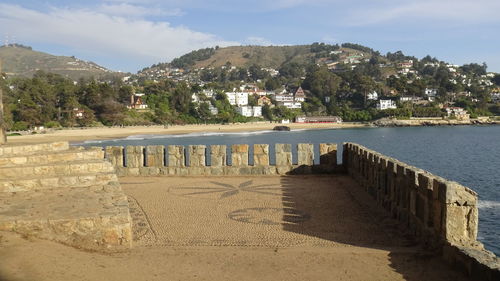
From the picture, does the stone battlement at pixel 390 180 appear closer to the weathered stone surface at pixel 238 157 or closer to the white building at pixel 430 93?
the weathered stone surface at pixel 238 157

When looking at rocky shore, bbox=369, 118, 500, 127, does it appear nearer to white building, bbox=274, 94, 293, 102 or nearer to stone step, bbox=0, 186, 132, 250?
white building, bbox=274, 94, 293, 102

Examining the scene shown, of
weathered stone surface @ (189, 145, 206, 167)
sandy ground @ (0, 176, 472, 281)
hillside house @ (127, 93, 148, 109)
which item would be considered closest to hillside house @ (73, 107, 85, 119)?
hillside house @ (127, 93, 148, 109)

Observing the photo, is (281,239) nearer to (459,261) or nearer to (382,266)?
(382,266)

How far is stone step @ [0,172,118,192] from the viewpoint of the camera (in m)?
9.56

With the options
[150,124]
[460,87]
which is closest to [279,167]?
[150,124]

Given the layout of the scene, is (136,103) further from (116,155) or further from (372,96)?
(116,155)

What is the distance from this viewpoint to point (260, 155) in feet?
56.0

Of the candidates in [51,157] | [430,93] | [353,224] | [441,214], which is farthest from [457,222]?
[430,93]

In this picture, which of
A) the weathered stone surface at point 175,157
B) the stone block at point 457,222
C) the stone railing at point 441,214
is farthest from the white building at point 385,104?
the stone block at point 457,222

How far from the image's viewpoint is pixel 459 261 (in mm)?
7004

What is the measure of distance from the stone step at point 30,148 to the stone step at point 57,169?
107cm

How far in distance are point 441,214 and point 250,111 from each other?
117m

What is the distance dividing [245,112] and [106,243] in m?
116

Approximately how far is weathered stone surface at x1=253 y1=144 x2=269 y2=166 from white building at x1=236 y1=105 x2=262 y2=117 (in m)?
105
